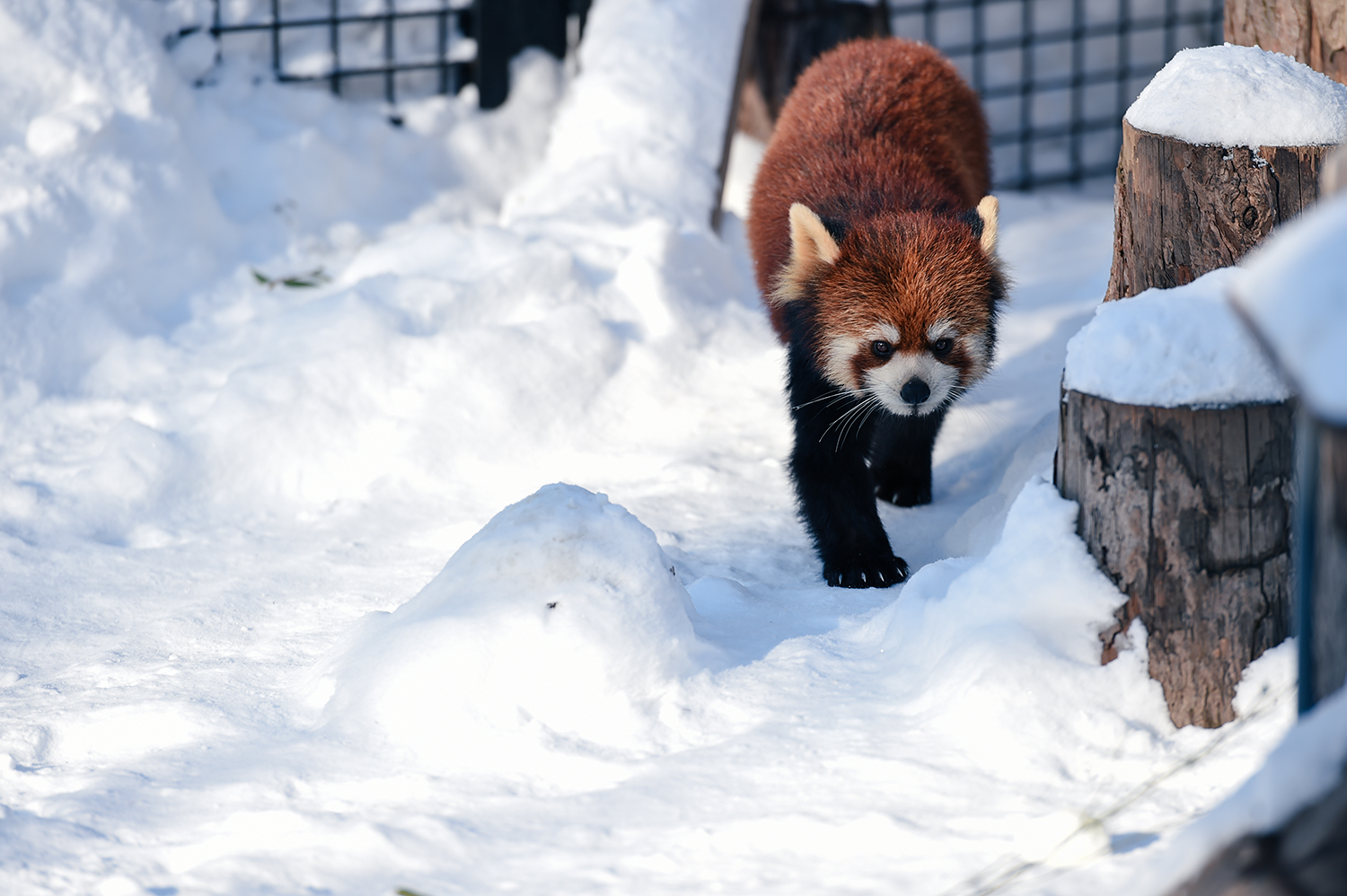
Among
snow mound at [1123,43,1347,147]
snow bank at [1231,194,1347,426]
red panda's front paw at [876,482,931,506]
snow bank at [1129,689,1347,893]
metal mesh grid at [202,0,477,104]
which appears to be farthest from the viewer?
metal mesh grid at [202,0,477,104]

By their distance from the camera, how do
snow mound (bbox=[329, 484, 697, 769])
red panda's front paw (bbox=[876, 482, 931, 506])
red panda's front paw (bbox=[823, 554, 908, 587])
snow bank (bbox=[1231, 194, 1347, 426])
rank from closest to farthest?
1. snow bank (bbox=[1231, 194, 1347, 426])
2. snow mound (bbox=[329, 484, 697, 769])
3. red panda's front paw (bbox=[823, 554, 908, 587])
4. red panda's front paw (bbox=[876, 482, 931, 506])

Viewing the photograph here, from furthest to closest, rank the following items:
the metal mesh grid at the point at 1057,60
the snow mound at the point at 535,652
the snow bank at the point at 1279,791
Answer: the metal mesh grid at the point at 1057,60, the snow mound at the point at 535,652, the snow bank at the point at 1279,791

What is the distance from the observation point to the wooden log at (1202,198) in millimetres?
2623

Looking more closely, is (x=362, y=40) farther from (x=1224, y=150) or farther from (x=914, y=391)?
(x=1224, y=150)

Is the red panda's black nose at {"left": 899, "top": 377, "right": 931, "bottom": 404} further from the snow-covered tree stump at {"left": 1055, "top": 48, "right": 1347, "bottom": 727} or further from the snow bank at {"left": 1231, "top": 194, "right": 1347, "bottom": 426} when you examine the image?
the snow bank at {"left": 1231, "top": 194, "right": 1347, "bottom": 426}

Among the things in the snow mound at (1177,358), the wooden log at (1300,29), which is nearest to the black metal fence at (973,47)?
the wooden log at (1300,29)

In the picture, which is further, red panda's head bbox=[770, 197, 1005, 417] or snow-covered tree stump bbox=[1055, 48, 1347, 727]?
red panda's head bbox=[770, 197, 1005, 417]

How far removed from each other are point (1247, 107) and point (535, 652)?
1.83 metres

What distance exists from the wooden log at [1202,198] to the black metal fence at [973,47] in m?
3.54

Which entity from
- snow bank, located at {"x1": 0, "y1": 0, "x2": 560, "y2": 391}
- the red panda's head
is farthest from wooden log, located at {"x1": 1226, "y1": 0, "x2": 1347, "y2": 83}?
snow bank, located at {"x1": 0, "y1": 0, "x2": 560, "y2": 391}

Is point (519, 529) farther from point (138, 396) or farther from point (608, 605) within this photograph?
point (138, 396)

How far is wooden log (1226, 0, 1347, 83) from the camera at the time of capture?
341 centimetres

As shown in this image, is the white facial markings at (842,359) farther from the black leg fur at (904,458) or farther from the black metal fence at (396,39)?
the black metal fence at (396,39)

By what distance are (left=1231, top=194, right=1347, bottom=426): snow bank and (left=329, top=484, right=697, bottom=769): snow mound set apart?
54.2 inches
